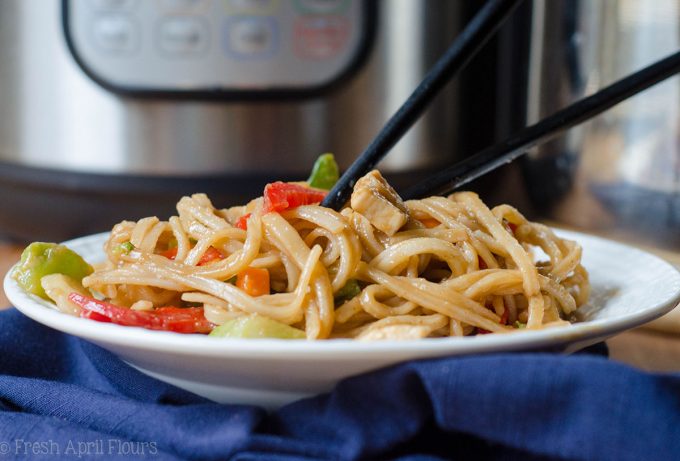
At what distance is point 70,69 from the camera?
1.78 metres

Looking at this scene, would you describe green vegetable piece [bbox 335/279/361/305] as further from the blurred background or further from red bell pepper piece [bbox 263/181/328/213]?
the blurred background

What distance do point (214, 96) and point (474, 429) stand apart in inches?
43.9

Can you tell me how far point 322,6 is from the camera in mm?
1698

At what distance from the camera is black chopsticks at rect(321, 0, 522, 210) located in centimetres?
101

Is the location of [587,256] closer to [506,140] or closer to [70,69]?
[506,140]

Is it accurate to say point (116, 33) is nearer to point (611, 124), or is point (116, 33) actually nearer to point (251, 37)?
point (251, 37)

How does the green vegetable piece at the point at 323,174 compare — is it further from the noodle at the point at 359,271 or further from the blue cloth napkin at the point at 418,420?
the blue cloth napkin at the point at 418,420

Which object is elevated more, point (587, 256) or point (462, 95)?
point (462, 95)

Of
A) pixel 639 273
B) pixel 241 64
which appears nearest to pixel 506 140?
pixel 639 273

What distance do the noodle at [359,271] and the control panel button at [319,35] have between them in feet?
2.14

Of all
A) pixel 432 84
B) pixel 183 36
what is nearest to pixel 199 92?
pixel 183 36

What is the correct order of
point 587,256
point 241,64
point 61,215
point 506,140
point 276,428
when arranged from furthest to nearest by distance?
→ point 61,215 < point 241,64 < point 587,256 < point 506,140 < point 276,428

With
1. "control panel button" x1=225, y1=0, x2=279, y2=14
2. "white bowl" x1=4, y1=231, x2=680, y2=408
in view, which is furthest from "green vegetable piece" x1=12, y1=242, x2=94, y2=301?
"control panel button" x1=225, y1=0, x2=279, y2=14

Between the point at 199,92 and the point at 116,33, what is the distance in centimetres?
21
